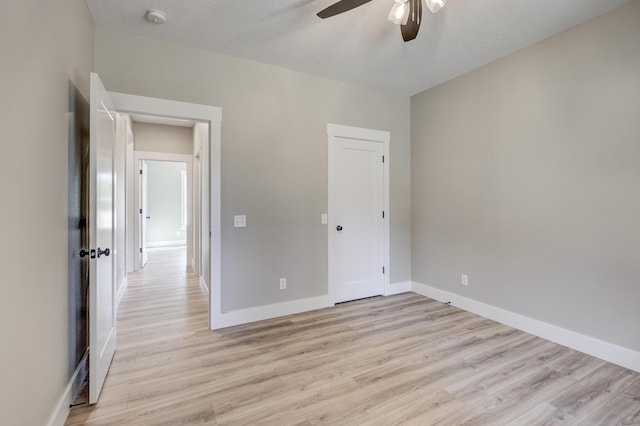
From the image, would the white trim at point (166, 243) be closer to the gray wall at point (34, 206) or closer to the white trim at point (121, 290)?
the white trim at point (121, 290)

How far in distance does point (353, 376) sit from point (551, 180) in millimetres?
2500

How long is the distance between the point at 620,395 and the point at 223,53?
14.1 feet

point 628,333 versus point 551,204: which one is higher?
point 551,204

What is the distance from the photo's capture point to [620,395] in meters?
1.99

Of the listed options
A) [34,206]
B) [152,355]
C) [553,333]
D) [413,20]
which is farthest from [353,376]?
[413,20]

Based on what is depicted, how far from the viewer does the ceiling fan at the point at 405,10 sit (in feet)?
6.14

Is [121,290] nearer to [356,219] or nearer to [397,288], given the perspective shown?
[356,219]

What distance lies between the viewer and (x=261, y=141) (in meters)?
3.26

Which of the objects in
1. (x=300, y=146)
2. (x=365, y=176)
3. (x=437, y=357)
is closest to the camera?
(x=437, y=357)

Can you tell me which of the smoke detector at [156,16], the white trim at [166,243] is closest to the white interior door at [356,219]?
the smoke detector at [156,16]

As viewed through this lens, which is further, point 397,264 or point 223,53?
point 397,264

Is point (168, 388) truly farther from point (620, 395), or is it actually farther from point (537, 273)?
point (537, 273)

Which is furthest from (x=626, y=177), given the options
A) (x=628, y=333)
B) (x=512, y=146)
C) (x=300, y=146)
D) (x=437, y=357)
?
(x=300, y=146)

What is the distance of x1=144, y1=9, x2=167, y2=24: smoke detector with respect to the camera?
235 centimetres
